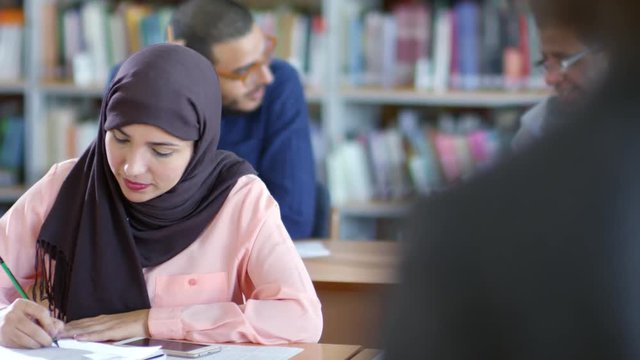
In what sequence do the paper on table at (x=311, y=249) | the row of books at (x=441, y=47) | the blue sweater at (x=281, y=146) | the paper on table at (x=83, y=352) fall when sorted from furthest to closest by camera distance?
the row of books at (x=441, y=47) < the blue sweater at (x=281, y=146) < the paper on table at (x=311, y=249) < the paper on table at (x=83, y=352)

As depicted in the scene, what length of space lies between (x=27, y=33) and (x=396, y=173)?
5.01ft

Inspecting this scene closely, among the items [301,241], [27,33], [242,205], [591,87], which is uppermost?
[27,33]

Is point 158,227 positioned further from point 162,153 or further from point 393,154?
point 393,154

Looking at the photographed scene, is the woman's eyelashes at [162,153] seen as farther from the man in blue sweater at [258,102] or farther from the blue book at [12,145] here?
the blue book at [12,145]

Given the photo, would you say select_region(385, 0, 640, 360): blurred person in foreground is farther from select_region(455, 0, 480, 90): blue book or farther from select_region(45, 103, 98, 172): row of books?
select_region(45, 103, 98, 172): row of books

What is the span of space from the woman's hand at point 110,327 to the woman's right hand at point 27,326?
0.04m

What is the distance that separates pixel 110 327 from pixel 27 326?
0.46 feet

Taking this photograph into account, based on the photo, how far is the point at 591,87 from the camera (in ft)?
1.61

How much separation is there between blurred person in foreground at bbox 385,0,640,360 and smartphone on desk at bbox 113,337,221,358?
47.7 inches

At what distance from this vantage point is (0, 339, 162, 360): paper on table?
5.24 feet

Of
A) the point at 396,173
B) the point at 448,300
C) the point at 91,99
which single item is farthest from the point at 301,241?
the point at 448,300

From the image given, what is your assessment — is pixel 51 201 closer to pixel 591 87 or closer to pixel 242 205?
pixel 242 205

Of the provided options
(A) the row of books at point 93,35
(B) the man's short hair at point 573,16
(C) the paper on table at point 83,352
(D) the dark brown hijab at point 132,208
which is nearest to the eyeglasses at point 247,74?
(D) the dark brown hijab at point 132,208

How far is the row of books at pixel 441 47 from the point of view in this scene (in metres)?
3.74
